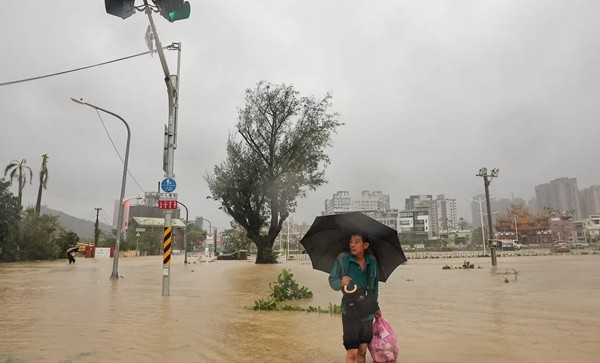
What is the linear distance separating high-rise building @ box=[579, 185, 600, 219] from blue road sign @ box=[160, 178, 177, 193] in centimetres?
18768

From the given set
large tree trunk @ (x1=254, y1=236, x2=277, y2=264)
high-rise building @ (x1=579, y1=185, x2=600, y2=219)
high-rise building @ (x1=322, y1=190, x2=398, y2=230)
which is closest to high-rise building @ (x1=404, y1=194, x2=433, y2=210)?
high-rise building @ (x1=322, y1=190, x2=398, y2=230)

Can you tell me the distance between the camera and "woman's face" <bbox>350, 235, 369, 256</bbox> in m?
4.21

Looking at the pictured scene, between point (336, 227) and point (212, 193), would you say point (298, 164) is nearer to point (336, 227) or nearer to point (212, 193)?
point (212, 193)

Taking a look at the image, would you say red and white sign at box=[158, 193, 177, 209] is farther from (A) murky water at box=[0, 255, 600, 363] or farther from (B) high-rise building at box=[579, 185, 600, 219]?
(B) high-rise building at box=[579, 185, 600, 219]

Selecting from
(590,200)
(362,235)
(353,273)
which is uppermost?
(590,200)

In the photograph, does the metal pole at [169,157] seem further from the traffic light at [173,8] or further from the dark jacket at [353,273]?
the dark jacket at [353,273]

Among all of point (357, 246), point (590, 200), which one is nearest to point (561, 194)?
point (590, 200)

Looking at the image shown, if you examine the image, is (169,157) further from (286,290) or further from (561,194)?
(561,194)

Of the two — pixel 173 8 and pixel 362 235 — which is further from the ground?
pixel 173 8

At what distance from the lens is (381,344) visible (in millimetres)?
4652

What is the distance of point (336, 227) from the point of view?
4.39 metres

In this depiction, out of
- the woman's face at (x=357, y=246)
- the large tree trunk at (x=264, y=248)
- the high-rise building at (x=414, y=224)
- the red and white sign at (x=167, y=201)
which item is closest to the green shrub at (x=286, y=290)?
the red and white sign at (x=167, y=201)

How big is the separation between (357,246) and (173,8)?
462 centimetres

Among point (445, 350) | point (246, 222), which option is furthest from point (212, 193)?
point (445, 350)
